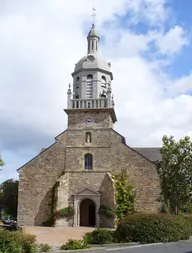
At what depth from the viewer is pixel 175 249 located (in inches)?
587

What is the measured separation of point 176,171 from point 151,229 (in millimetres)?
14146

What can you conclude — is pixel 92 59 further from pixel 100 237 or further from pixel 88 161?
pixel 100 237

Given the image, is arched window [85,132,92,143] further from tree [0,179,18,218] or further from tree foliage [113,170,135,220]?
tree [0,179,18,218]

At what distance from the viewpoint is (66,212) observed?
1169 inches

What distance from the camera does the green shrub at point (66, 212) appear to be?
29594 millimetres

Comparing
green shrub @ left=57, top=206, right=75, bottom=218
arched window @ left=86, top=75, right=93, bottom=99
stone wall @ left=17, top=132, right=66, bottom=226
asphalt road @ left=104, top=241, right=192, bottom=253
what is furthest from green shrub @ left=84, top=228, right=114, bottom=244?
arched window @ left=86, top=75, right=93, bottom=99

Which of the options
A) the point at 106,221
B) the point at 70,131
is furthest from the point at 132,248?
the point at 70,131

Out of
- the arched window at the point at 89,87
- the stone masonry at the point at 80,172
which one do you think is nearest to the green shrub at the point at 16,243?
the stone masonry at the point at 80,172

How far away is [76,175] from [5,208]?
15.9 meters

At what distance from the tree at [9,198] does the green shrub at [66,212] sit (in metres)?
12.8

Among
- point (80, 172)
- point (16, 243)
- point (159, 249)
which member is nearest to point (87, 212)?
point (80, 172)

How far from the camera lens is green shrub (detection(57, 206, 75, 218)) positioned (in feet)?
97.1

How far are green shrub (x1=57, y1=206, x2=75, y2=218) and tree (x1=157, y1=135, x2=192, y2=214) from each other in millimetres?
8591

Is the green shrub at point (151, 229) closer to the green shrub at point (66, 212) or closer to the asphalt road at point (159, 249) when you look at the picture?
the asphalt road at point (159, 249)
